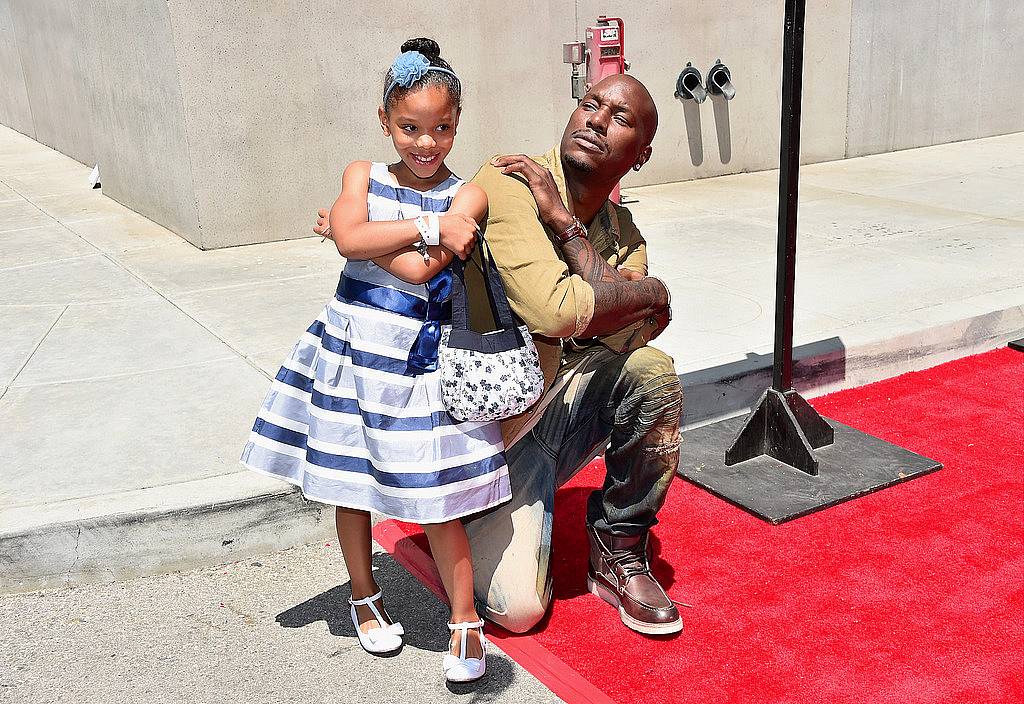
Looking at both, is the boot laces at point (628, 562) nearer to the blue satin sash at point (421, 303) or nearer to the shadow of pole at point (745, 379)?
the blue satin sash at point (421, 303)

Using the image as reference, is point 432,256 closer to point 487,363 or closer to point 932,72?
point 487,363

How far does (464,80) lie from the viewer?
28.8 ft

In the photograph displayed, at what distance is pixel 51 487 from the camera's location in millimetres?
3842

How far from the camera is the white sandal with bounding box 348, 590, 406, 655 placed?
3.06 meters

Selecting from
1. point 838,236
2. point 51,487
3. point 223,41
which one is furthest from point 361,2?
point 51,487

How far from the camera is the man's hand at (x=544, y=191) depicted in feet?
9.66

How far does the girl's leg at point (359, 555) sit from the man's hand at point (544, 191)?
977 mm

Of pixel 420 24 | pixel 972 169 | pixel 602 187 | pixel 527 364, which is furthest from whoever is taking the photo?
pixel 972 169

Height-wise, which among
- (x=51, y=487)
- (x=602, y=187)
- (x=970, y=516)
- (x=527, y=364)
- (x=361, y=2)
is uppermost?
(x=361, y=2)

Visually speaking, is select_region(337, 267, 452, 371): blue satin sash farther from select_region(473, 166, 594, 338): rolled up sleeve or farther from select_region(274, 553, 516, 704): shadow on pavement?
select_region(274, 553, 516, 704): shadow on pavement

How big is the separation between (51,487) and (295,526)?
0.89 m

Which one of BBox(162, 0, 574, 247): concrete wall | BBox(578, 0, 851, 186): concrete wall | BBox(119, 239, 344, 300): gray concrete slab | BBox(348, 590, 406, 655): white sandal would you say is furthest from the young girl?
BBox(578, 0, 851, 186): concrete wall

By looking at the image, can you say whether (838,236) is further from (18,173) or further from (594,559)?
(18,173)

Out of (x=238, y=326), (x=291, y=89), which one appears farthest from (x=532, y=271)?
(x=291, y=89)
